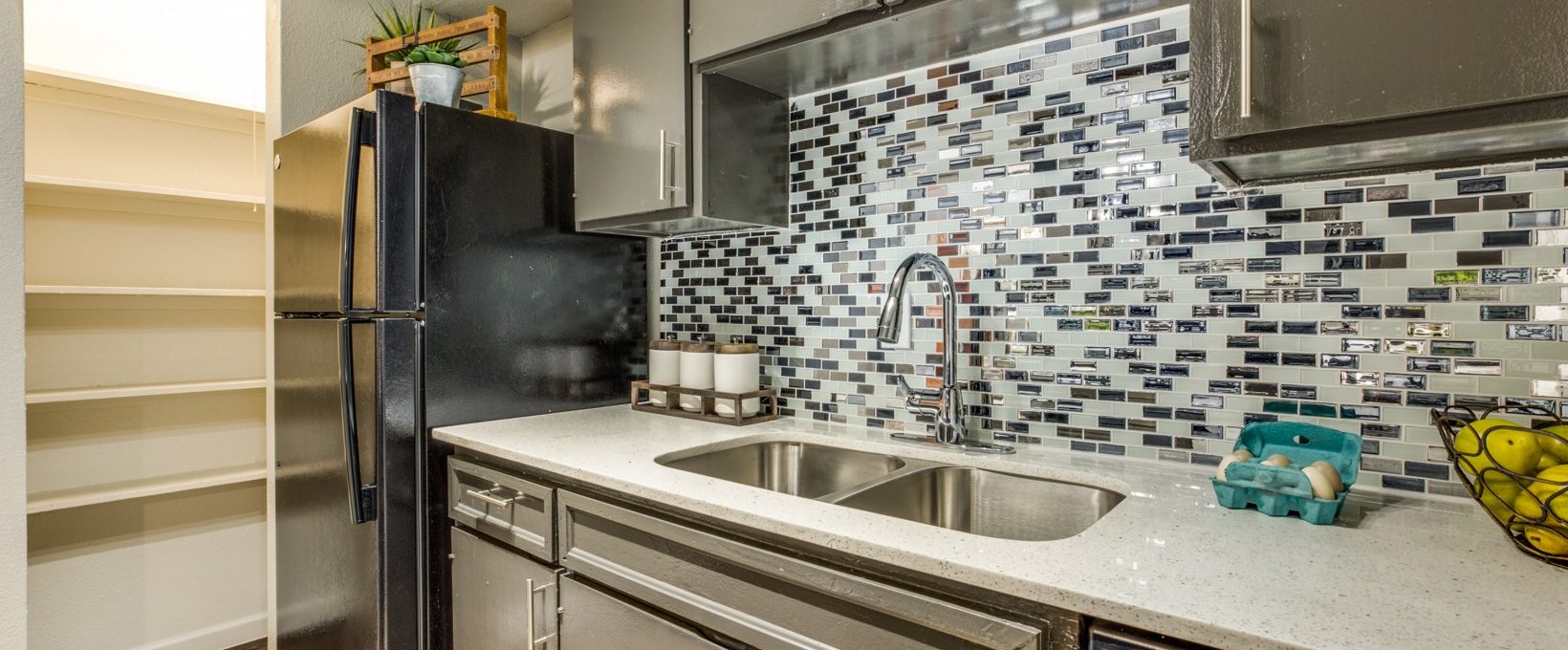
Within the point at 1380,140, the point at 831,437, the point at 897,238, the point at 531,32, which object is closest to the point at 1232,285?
the point at 1380,140

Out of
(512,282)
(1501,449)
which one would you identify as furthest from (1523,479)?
(512,282)

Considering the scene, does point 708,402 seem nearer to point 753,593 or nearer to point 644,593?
point 644,593

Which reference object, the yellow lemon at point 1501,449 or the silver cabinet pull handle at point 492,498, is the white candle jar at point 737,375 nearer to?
the silver cabinet pull handle at point 492,498

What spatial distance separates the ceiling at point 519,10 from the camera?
2.40 meters

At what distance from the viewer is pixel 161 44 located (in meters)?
2.48

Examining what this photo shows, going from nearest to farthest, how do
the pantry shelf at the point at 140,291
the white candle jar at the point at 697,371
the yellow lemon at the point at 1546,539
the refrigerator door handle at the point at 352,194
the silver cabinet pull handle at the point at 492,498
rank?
the yellow lemon at the point at 1546,539 → the silver cabinet pull handle at the point at 492,498 → the refrigerator door handle at the point at 352,194 → the white candle jar at the point at 697,371 → the pantry shelf at the point at 140,291

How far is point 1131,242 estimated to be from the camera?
53.4 inches

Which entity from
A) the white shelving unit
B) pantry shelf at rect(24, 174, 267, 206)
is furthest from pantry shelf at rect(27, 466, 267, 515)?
pantry shelf at rect(24, 174, 267, 206)

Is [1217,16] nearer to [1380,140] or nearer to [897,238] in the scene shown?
[1380,140]

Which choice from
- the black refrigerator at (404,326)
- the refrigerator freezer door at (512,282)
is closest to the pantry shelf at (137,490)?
the black refrigerator at (404,326)

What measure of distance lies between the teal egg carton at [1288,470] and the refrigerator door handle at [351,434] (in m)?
1.81

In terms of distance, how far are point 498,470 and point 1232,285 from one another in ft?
5.12

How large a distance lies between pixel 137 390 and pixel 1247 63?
3.06 meters

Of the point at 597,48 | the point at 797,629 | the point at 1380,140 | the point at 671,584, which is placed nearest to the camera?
the point at 1380,140
